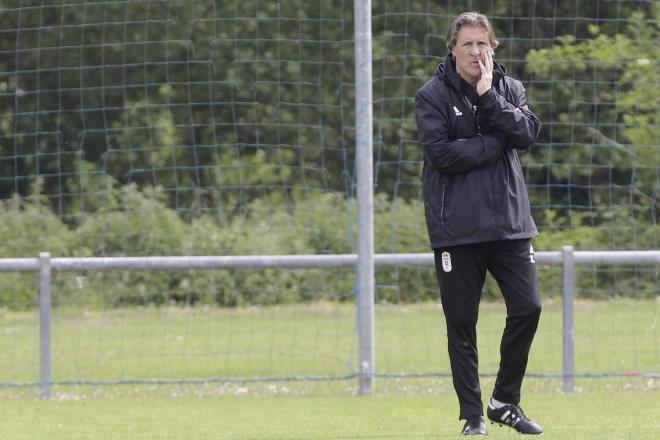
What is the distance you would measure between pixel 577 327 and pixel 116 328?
17.3ft

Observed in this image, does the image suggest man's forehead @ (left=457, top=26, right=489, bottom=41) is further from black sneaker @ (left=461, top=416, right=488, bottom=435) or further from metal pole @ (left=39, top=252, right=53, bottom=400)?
metal pole @ (left=39, top=252, right=53, bottom=400)

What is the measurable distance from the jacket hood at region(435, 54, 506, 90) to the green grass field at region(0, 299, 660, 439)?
1.52m

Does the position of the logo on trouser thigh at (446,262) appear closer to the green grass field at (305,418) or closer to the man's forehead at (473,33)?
the green grass field at (305,418)

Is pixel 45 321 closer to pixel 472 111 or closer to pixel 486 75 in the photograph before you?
pixel 472 111

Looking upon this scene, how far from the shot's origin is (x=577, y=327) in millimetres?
14023

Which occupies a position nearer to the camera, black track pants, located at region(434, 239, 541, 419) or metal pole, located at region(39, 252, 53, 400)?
black track pants, located at region(434, 239, 541, 419)

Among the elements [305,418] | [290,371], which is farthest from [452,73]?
[290,371]

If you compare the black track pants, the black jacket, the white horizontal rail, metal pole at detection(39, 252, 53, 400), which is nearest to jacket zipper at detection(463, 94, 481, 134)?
the black jacket

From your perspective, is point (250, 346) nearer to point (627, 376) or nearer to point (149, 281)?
point (149, 281)

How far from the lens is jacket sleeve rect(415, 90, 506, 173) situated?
6.16 meters

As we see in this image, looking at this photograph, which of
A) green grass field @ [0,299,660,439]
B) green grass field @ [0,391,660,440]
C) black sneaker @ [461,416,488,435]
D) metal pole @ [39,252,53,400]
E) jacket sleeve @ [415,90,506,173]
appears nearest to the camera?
jacket sleeve @ [415,90,506,173]

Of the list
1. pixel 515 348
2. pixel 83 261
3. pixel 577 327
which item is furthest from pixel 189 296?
pixel 515 348

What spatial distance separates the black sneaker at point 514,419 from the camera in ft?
20.7

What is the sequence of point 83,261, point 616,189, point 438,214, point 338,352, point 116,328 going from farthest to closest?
point 116,328 → point 338,352 → point 616,189 → point 83,261 → point 438,214
